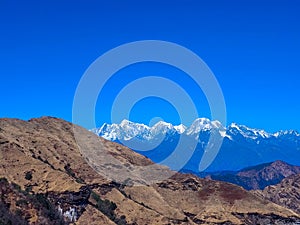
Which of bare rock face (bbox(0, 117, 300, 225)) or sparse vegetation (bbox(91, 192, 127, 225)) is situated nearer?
bare rock face (bbox(0, 117, 300, 225))

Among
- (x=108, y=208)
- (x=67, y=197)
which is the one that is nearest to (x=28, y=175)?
(x=67, y=197)

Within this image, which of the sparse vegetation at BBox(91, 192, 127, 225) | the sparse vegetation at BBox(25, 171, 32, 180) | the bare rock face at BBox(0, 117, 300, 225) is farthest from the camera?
the sparse vegetation at BBox(25, 171, 32, 180)

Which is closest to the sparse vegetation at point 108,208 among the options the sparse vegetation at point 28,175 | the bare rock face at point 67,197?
the bare rock face at point 67,197

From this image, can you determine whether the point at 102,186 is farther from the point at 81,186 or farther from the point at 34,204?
the point at 34,204

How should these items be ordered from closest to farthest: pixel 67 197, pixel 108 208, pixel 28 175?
pixel 67 197, pixel 28 175, pixel 108 208

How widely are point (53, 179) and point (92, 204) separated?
1541cm

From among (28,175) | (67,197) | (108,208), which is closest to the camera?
(67,197)

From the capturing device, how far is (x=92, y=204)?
17450 centimetres

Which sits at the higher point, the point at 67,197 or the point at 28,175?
the point at 28,175

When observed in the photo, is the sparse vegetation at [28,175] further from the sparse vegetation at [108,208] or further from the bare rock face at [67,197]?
the sparse vegetation at [108,208]

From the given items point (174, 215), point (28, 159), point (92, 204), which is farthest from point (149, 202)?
point (28, 159)

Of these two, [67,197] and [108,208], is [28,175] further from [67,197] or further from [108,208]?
[108,208]

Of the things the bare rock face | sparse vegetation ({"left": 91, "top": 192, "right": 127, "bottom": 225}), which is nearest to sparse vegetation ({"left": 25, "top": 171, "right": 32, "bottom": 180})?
the bare rock face

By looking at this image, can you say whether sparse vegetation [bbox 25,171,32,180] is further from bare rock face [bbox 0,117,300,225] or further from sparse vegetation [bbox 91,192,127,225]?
sparse vegetation [bbox 91,192,127,225]
